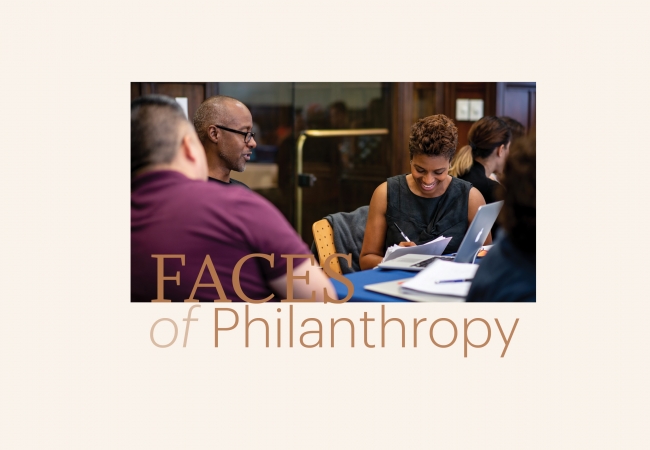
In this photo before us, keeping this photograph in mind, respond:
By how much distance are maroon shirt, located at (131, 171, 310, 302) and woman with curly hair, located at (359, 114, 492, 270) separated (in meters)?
1.07

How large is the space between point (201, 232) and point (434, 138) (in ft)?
4.34

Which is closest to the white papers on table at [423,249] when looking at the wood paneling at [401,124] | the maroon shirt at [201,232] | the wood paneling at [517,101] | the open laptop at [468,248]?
the open laptop at [468,248]

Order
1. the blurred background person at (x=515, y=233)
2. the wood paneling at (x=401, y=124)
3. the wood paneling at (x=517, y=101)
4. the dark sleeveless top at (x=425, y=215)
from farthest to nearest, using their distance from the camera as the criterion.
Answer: the wood paneling at (x=517, y=101) < the wood paneling at (x=401, y=124) < the dark sleeveless top at (x=425, y=215) < the blurred background person at (x=515, y=233)

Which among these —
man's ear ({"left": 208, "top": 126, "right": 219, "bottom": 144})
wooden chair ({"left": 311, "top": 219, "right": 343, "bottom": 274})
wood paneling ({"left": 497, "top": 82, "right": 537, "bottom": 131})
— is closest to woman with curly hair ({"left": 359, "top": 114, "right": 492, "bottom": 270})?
wooden chair ({"left": 311, "top": 219, "right": 343, "bottom": 274})

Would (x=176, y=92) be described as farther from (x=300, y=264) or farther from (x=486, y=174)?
(x=300, y=264)

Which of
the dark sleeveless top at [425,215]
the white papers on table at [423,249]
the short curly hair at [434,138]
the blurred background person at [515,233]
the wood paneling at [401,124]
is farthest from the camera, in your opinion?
the wood paneling at [401,124]

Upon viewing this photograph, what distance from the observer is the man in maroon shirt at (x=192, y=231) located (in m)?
1.92

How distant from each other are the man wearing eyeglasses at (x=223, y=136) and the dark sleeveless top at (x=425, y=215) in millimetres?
683

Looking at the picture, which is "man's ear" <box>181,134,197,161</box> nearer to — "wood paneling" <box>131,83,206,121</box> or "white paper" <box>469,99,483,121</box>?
"wood paneling" <box>131,83,206,121</box>

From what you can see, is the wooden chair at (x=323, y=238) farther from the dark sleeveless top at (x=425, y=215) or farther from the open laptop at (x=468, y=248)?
the open laptop at (x=468, y=248)

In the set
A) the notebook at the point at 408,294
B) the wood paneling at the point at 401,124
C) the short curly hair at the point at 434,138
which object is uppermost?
the wood paneling at the point at 401,124

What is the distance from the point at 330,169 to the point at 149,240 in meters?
3.41

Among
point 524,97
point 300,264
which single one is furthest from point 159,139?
point 524,97

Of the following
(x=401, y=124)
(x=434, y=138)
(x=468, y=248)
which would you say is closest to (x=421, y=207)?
(x=434, y=138)
